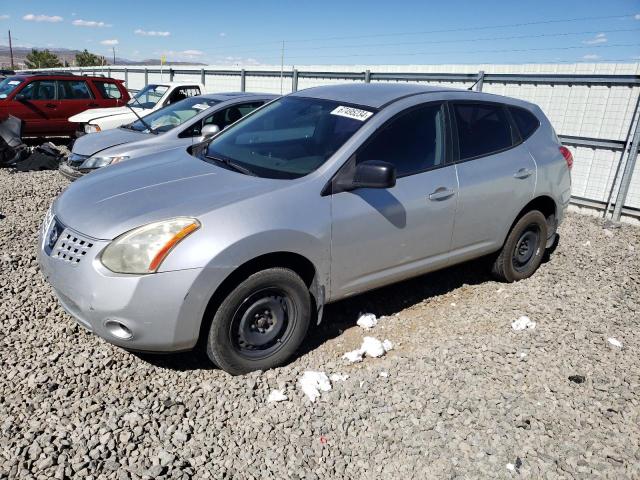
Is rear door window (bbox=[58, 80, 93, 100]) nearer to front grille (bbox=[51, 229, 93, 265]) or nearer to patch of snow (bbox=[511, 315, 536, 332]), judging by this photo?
front grille (bbox=[51, 229, 93, 265])

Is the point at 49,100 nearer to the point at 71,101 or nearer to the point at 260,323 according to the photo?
the point at 71,101

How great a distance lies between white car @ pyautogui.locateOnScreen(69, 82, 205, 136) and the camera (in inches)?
378

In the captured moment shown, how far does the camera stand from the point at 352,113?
359 cm

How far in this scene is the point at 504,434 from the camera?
278cm

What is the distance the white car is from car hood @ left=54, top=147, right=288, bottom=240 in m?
6.67

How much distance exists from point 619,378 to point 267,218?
262 centimetres

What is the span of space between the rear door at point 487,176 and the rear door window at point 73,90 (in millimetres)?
11156

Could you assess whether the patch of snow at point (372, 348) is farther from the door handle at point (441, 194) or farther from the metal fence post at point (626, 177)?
the metal fence post at point (626, 177)

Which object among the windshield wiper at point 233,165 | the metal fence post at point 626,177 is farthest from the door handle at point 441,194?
the metal fence post at point 626,177

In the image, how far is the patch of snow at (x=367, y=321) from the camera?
3.88m

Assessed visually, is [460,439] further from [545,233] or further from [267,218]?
[545,233]

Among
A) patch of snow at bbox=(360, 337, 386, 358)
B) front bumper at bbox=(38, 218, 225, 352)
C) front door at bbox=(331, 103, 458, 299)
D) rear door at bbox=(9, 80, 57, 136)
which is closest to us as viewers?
front bumper at bbox=(38, 218, 225, 352)

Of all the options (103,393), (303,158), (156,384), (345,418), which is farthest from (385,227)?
(103,393)

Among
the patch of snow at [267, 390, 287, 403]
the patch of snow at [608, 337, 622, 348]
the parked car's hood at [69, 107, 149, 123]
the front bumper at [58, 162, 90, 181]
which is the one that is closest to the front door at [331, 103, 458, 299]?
the patch of snow at [267, 390, 287, 403]
